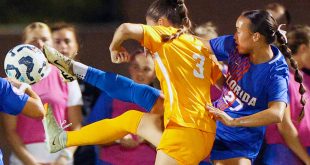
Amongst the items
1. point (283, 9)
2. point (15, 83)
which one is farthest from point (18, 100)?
point (283, 9)

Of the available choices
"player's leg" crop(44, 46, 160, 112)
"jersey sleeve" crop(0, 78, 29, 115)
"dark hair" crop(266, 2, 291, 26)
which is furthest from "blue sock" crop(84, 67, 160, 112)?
"dark hair" crop(266, 2, 291, 26)

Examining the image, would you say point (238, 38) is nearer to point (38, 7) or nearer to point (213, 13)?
point (213, 13)

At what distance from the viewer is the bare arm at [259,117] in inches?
248

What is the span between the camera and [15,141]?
7.43 m

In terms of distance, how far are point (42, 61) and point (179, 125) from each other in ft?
3.44

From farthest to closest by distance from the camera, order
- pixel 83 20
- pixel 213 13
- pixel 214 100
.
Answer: pixel 83 20, pixel 213 13, pixel 214 100

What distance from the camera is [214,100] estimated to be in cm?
728

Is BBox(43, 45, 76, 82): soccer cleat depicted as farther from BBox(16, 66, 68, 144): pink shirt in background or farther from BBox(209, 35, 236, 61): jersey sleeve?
BBox(209, 35, 236, 61): jersey sleeve

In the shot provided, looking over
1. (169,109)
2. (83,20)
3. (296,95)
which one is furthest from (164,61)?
(83,20)

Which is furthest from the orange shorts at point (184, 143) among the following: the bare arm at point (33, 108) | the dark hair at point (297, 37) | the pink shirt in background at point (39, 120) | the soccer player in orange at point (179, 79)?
the dark hair at point (297, 37)

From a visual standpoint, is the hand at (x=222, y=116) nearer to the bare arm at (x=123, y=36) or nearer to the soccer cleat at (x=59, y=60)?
the bare arm at (x=123, y=36)

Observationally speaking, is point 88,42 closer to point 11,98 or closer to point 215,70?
point 215,70

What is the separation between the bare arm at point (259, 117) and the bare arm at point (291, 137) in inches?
42.3

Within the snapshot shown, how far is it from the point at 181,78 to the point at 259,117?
1.71 ft
